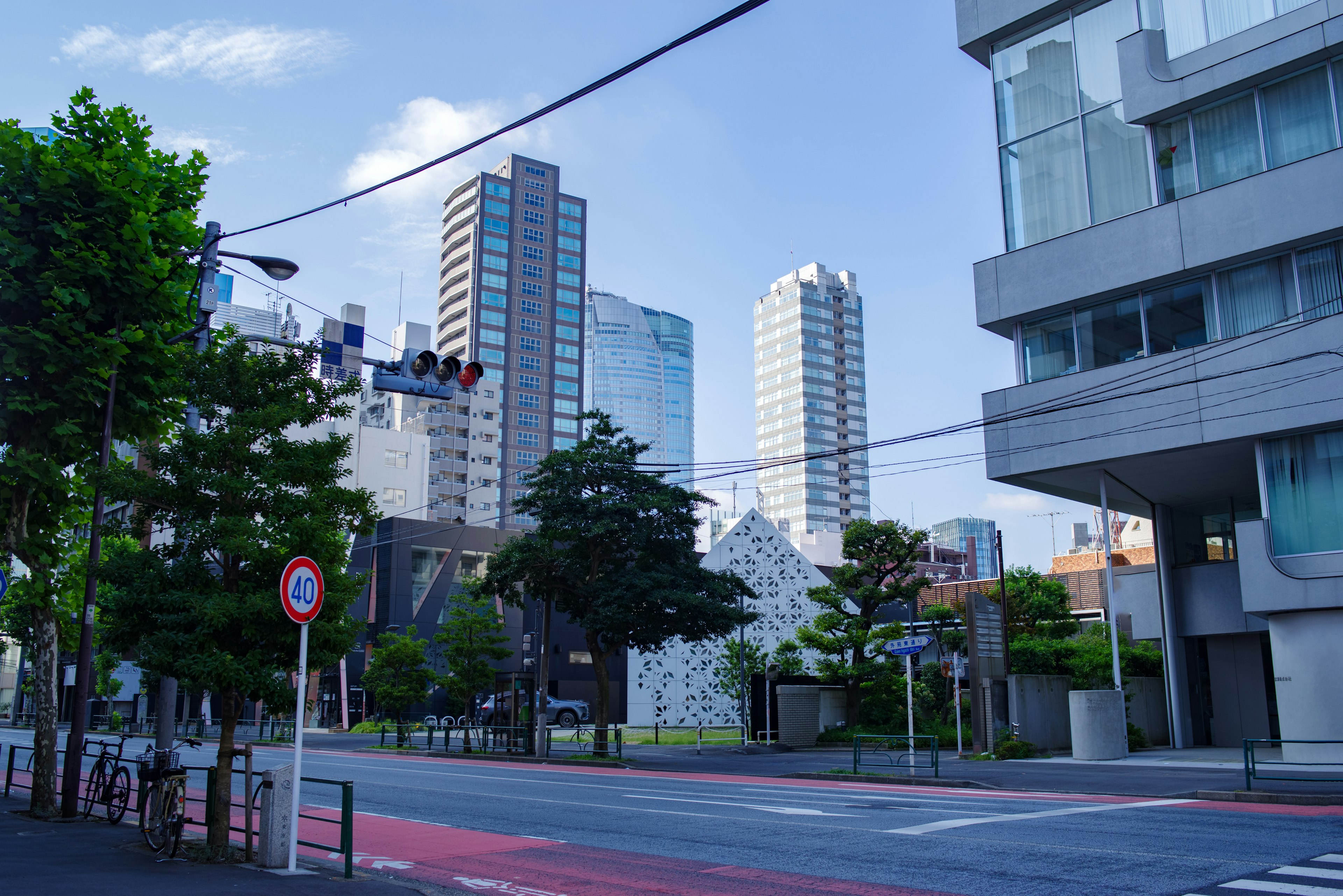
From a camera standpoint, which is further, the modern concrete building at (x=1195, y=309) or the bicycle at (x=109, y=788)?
the modern concrete building at (x=1195, y=309)

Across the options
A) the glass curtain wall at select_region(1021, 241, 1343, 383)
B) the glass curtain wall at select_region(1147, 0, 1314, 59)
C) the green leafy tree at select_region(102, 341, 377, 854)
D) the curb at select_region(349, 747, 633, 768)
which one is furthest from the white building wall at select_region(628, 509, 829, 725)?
the green leafy tree at select_region(102, 341, 377, 854)

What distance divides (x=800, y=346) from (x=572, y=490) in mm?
142888

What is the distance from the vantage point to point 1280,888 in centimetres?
845

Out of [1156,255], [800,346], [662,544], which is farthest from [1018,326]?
[800,346]

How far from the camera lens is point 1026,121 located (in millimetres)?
28719

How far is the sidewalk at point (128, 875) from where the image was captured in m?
9.10

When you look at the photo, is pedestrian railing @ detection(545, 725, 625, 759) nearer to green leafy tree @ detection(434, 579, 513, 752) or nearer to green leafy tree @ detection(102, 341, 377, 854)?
green leafy tree @ detection(434, 579, 513, 752)

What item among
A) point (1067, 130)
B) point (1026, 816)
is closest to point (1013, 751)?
point (1026, 816)

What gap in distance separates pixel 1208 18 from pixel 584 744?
97.8 feet

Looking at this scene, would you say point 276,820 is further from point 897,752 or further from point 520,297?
point 520,297

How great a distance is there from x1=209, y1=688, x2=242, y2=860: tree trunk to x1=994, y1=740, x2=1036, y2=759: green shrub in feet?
65.0

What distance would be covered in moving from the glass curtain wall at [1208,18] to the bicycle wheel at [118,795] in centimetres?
2864

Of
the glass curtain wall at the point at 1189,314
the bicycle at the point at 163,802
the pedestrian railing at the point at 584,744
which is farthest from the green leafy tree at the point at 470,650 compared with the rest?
the bicycle at the point at 163,802

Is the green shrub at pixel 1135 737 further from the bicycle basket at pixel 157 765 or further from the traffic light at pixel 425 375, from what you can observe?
the bicycle basket at pixel 157 765
